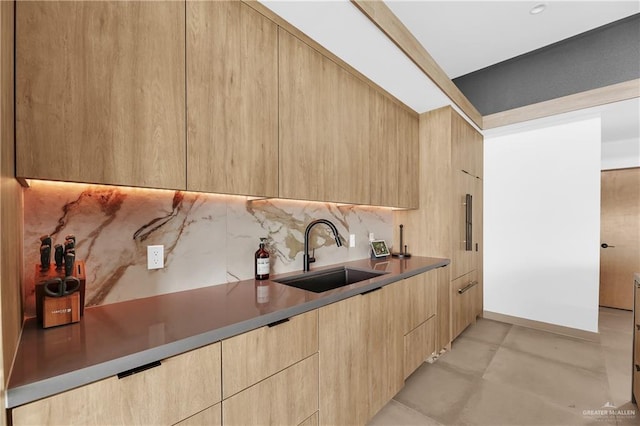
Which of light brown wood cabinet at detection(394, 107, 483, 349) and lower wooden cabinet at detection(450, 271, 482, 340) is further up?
light brown wood cabinet at detection(394, 107, 483, 349)

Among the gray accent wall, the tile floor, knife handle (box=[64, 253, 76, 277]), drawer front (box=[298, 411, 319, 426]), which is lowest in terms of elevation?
the tile floor

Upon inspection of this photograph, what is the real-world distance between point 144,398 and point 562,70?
4.50 meters

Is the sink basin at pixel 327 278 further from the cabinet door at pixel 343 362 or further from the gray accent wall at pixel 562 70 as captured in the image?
the gray accent wall at pixel 562 70

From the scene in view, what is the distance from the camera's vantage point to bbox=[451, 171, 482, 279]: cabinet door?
282 cm

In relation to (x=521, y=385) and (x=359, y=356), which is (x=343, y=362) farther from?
(x=521, y=385)

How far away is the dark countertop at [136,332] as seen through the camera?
69cm

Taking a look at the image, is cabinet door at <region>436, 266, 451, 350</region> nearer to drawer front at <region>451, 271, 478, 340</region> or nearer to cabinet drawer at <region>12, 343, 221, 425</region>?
drawer front at <region>451, 271, 478, 340</region>

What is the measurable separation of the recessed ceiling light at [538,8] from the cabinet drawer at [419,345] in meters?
3.02

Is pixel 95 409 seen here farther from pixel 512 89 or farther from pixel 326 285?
pixel 512 89

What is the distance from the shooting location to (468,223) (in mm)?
3158

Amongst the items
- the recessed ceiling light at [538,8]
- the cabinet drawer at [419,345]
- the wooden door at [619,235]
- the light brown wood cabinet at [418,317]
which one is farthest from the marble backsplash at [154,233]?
the wooden door at [619,235]

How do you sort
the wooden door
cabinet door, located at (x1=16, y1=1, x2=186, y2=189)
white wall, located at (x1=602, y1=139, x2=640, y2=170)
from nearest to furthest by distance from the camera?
cabinet door, located at (x1=16, y1=1, x2=186, y2=189), white wall, located at (x1=602, y1=139, x2=640, y2=170), the wooden door

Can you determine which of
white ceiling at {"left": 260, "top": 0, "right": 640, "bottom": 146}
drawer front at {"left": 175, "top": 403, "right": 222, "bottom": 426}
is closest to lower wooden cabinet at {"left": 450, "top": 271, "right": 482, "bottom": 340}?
white ceiling at {"left": 260, "top": 0, "right": 640, "bottom": 146}

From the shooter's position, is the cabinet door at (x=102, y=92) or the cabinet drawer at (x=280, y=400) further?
the cabinet drawer at (x=280, y=400)
